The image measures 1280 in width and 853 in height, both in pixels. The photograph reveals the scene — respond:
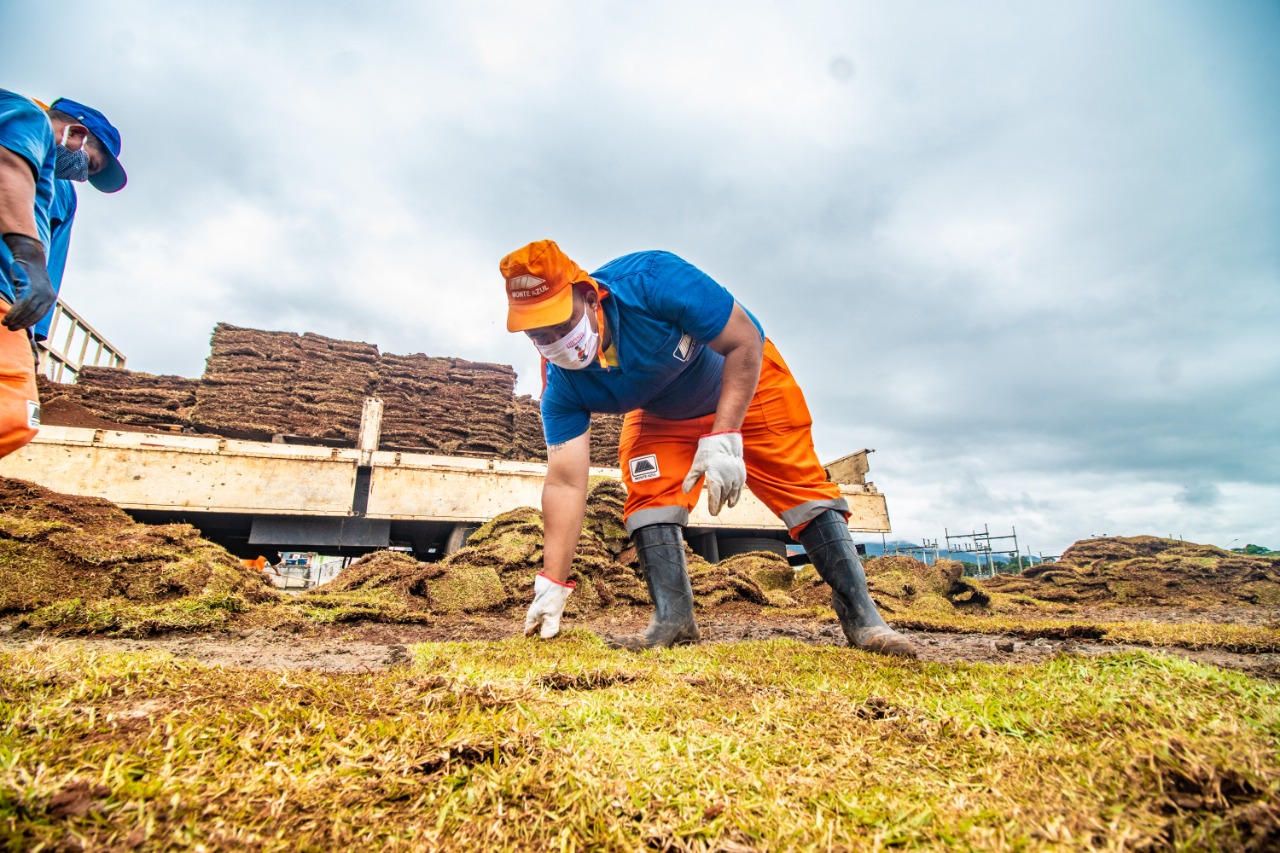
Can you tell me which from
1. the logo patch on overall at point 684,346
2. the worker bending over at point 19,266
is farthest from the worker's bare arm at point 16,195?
the logo patch on overall at point 684,346

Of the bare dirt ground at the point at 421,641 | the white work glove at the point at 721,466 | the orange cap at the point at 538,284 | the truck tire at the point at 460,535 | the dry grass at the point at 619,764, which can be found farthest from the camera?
the truck tire at the point at 460,535

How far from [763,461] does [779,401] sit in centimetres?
33

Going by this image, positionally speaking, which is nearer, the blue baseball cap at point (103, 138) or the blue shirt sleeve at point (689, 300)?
the blue baseball cap at point (103, 138)

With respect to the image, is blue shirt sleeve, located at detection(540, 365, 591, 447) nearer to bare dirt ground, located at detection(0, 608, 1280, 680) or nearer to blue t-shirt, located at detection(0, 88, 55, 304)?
bare dirt ground, located at detection(0, 608, 1280, 680)

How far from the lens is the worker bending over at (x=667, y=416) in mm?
2729

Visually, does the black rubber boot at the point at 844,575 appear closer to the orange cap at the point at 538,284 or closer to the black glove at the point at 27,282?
the orange cap at the point at 538,284

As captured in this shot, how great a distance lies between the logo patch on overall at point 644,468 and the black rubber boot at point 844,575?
33.0 inches

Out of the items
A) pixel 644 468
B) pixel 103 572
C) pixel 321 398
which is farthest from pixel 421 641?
pixel 321 398

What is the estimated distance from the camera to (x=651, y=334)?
2875 millimetres

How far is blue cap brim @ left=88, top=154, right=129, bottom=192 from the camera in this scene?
2.76m

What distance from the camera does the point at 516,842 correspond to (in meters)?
0.80

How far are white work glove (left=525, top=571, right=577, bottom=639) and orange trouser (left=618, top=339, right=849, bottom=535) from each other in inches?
19.7

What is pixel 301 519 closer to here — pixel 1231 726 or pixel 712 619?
pixel 712 619

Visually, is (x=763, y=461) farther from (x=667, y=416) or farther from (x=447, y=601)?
(x=447, y=601)
